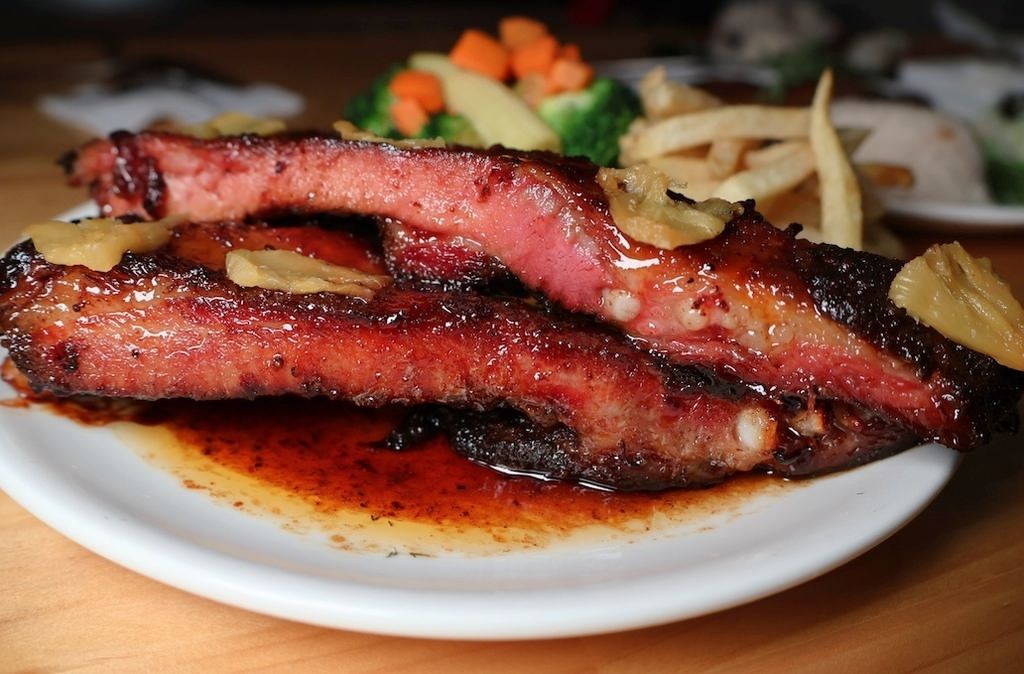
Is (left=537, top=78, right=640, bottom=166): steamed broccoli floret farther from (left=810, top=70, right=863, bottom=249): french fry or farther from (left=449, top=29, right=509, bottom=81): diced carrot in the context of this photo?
(left=810, top=70, right=863, bottom=249): french fry

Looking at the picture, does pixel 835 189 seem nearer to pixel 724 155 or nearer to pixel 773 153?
pixel 773 153

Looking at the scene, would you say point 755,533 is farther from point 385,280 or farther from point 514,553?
point 385,280

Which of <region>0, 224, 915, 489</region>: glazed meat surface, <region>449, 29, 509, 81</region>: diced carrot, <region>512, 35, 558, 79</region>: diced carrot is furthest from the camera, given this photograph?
<region>512, 35, 558, 79</region>: diced carrot

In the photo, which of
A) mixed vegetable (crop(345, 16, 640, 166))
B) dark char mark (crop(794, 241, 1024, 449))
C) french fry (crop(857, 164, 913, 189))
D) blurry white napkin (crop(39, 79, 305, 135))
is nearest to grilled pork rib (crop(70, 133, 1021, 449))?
dark char mark (crop(794, 241, 1024, 449))

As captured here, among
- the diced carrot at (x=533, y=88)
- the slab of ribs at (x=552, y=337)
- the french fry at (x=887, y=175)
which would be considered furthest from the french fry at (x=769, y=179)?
the diced carrot at (x=533, y=88)

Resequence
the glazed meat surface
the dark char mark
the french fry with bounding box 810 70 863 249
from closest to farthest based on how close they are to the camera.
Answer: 1. the dark char mark
2. the glazed meat surface
3. the french fry with bounding box 810 70 863 249

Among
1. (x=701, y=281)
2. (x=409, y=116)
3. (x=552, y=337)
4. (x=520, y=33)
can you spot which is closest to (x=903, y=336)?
(x=701, y=281)

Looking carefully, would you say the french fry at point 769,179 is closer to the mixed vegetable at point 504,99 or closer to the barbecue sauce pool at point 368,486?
the mixed vegetable at point 504,99
